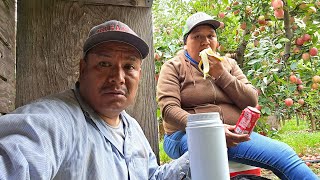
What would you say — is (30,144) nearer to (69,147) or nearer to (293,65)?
(69,147)

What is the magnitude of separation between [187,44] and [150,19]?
34 cm

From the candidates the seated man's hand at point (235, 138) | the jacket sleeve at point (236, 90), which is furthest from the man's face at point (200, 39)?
the seated man's hand at point (235, 138)

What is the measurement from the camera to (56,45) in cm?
175

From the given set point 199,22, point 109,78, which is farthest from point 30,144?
point 199,22

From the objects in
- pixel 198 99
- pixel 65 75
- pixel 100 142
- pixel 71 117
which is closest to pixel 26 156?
pixel 71 117

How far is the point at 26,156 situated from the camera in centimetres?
80

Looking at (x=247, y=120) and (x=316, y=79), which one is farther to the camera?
(x=316, y=79)

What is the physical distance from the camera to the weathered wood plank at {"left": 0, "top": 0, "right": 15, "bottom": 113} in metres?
1.31

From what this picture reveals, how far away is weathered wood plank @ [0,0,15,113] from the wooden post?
20 centimetres

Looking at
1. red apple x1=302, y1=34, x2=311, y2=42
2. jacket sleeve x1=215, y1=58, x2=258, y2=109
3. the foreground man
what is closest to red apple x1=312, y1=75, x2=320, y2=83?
red apple x1=302, y1=34, x2=311, y2=42

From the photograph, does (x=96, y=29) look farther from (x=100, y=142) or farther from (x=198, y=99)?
(x=198, y=99)

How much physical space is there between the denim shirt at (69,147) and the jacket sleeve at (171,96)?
0.36m

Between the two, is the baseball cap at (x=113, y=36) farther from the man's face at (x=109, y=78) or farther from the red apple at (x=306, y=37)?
the red apple at (x=306, y=37)

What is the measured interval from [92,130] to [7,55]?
20.5 inches
